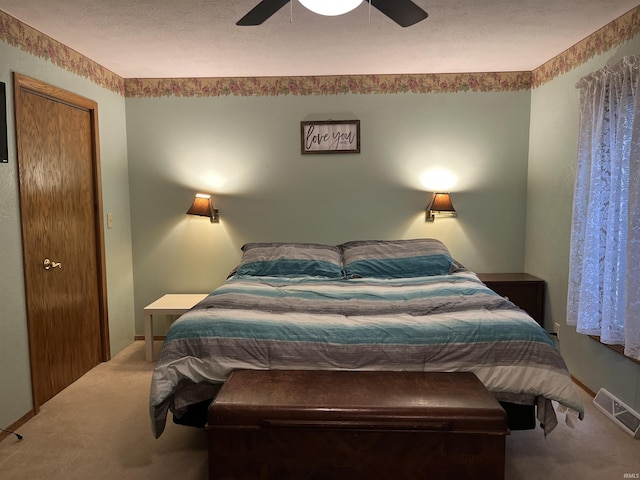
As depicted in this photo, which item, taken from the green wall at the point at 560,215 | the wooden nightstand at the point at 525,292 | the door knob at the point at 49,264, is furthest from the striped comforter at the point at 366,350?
the wooden nightstand at the point at 525,292

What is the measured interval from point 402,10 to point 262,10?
56cm

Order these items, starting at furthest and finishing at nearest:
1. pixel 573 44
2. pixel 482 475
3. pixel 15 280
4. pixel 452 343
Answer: pixel 573 44 < pixel 15 280 < pixel 452 343 < pixel 482 475

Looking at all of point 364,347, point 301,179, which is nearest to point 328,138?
point 301,179

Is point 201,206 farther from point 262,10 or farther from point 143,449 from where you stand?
point 262,10

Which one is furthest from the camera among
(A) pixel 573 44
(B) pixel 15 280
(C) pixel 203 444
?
(A) pixel 573 44

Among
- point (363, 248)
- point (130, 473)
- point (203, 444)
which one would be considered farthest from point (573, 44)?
point (130, 473)

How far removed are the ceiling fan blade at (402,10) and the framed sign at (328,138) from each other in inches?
78.7

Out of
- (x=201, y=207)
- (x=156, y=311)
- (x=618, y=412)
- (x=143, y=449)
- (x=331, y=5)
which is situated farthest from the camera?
(x=201, y=207)

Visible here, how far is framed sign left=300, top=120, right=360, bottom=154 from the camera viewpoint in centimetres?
402

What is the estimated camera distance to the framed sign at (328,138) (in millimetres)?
4023

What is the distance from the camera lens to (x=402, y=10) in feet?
6.27

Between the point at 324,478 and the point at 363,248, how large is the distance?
2.05m

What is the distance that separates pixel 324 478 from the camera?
1.87m

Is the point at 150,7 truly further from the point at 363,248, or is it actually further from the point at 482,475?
the point at 482,475
